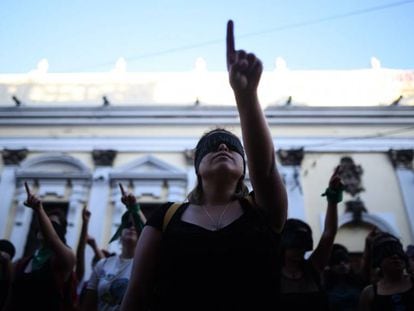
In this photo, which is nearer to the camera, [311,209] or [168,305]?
[168,305]

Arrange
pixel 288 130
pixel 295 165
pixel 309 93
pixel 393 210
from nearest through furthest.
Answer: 1. pixel 393 210
2. pixel 295 165
3. pixel 288 130
4. pixel 309 93

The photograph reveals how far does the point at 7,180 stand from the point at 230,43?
10164 millimetres

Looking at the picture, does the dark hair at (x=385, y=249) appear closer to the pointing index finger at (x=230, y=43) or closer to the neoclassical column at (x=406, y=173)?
the pointing index finger at (x=230, y=43)

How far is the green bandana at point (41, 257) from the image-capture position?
91.9 inches

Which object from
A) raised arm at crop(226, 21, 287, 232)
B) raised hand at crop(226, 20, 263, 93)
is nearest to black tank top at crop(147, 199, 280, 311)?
raised arm at crop(226, 21, 287, 232)

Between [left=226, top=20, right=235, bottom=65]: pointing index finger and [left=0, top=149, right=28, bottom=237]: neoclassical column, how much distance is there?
967 centimetres

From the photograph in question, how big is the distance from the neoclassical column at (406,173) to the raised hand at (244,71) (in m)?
9.13

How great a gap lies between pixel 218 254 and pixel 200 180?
50 centimetres

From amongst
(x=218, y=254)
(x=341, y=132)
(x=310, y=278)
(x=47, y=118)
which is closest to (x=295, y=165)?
(x=341, y=132)

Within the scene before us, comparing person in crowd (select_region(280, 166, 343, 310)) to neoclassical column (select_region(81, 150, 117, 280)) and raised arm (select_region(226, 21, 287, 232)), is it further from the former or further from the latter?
neoclassical column (select_region(81, 150, 117, 280))

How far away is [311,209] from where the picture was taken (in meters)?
8.77

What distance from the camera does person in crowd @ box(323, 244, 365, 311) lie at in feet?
11.1

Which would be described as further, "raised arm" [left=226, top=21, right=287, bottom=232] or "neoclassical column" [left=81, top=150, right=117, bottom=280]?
"neoclassical column" [left=81, top=150, right=117, bottom=280]

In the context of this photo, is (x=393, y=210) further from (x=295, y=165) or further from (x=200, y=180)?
(x=200, y=180)
